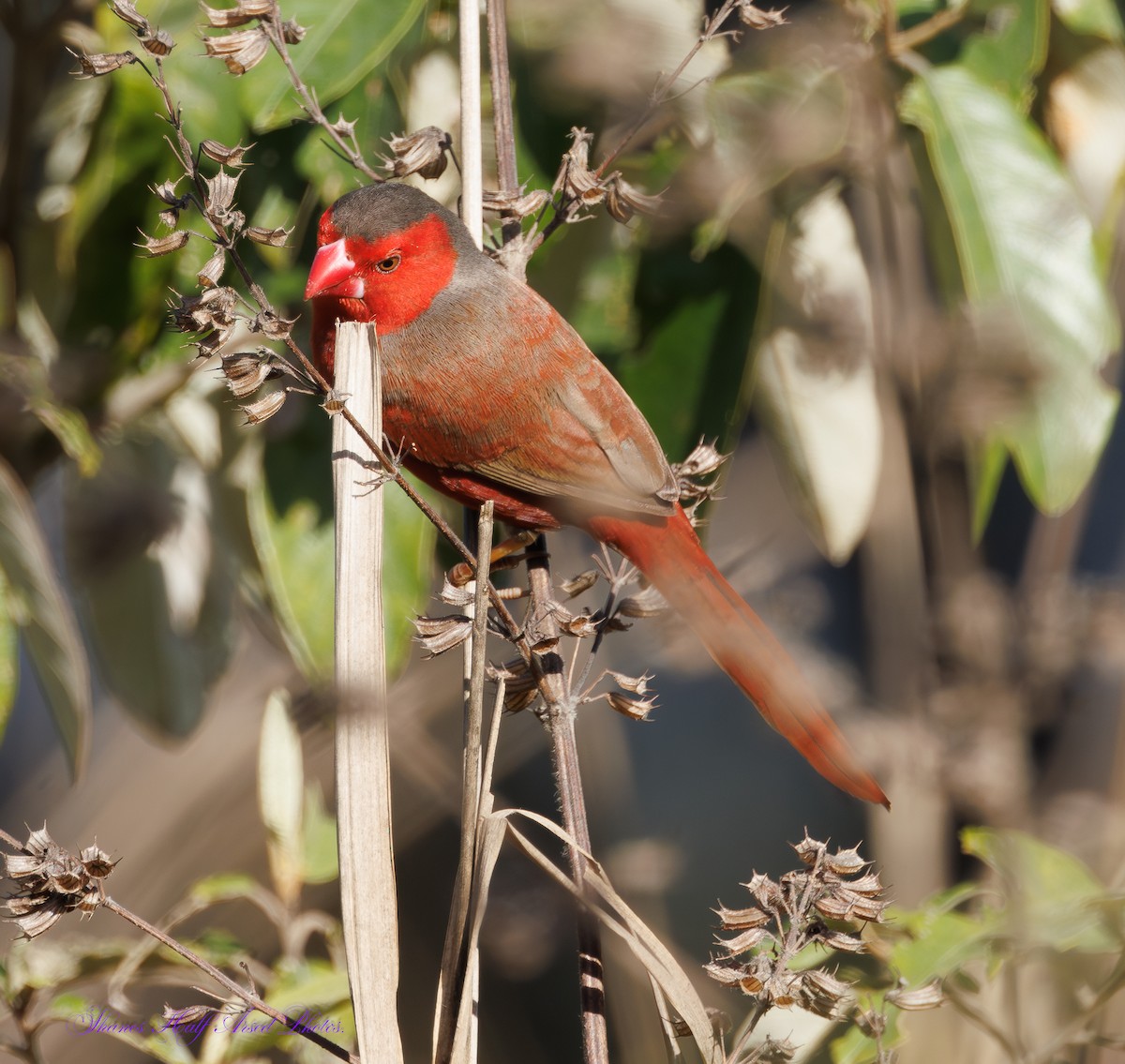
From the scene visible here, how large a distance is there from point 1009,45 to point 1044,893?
1.23 metres

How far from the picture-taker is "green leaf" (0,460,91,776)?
1919mm

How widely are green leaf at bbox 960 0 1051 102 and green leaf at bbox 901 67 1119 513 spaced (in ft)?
0.29

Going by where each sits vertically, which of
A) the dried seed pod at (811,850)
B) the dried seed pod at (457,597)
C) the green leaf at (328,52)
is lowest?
the dried seed pod at (811,850)

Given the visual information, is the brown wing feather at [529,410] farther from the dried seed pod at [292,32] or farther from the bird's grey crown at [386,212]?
the dried seed pod at [292,32]

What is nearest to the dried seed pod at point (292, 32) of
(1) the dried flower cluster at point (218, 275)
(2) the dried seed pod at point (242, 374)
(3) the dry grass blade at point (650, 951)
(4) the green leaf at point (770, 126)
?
(1) the dried flower cluster at point (218, 275)

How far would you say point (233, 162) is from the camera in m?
1.21

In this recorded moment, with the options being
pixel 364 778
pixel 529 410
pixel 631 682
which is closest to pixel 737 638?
pixel 529 410

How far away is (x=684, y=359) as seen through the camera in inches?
76.7

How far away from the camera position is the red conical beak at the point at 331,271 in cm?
190

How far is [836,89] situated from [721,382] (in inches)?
17.2

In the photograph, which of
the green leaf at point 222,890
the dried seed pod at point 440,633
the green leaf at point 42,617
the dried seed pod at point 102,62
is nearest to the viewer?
the dried seed pod at point 102,62

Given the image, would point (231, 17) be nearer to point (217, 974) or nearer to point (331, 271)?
point (331, 271)

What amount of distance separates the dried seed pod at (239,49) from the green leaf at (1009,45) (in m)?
1.08

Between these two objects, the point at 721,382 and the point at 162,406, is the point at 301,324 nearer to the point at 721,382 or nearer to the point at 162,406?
the point at 162,406
